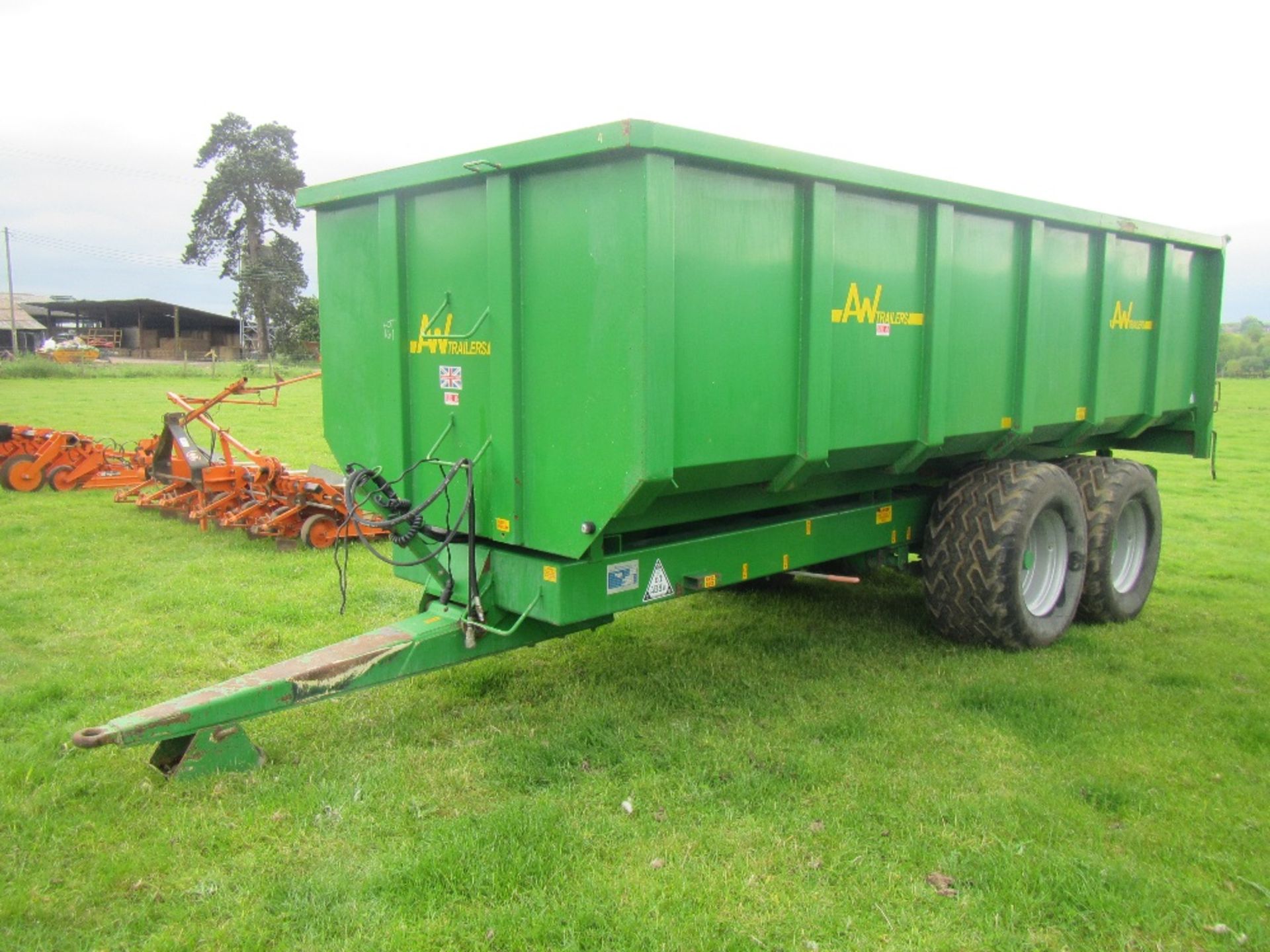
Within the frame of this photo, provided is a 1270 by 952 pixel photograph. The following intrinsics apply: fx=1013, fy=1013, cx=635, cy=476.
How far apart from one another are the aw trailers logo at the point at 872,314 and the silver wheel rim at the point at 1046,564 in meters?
1.82

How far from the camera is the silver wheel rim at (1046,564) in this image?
243 inches

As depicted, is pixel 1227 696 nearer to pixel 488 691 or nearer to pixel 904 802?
pixel 904 802

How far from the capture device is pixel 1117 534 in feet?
23.2

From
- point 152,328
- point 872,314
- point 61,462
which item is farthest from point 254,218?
point 872,314

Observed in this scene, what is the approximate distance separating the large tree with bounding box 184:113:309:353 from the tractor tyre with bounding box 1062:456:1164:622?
47.6 m

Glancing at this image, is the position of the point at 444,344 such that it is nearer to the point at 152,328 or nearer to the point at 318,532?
the point at 318,532

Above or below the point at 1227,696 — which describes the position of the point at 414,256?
above

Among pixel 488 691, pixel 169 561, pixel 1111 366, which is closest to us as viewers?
pixel 488 691

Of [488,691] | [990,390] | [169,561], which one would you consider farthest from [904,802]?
[169,561]

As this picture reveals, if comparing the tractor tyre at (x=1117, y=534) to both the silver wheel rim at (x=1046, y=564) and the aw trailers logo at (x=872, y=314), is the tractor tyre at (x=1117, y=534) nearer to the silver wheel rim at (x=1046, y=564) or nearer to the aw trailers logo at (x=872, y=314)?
the silver wheel rim at (x=1046, y=564)

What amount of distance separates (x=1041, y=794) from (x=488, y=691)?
2.62m

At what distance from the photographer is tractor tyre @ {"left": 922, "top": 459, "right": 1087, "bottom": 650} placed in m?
5.69

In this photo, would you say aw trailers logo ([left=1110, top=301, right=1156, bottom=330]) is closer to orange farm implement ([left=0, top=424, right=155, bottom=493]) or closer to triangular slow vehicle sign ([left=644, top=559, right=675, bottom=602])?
triangular slow vehicle sign ([left=644, top=559, right=675, bottom=602])

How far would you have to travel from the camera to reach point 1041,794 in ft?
13.3
